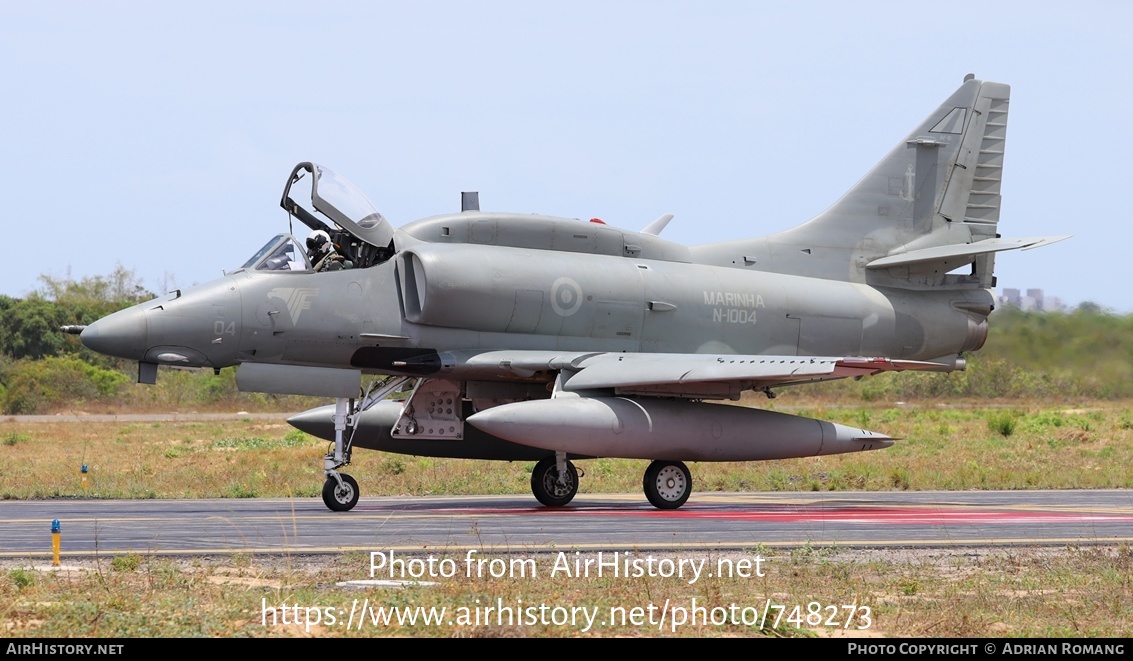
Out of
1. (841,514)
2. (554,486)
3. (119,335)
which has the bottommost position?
(841,514)

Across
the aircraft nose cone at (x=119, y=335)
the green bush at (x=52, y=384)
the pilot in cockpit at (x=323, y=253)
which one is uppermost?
the pilot in cockpit at (x=323, y=253)

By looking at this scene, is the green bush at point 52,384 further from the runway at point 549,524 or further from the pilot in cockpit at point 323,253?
the pilot in cockpit at point 323,253

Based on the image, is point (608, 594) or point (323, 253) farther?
point (323, 253)

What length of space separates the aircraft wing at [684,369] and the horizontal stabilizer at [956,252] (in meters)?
3.06

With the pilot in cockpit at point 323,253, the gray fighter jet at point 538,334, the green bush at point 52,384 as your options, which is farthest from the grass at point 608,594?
the green bush at point 52,384

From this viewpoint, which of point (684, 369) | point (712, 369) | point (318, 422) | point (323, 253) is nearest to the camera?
point (712, 369)

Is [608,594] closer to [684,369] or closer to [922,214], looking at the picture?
[684,369]

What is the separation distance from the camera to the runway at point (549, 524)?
12.6 metres

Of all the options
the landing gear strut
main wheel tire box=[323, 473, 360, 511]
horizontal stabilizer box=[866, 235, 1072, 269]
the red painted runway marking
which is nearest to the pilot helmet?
the landing gear strut

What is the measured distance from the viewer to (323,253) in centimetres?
1750

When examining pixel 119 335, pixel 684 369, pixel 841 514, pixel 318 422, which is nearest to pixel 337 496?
pixel 318 422

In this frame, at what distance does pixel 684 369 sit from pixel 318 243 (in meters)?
4.97

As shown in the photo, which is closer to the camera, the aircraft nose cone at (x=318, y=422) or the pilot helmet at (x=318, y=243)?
the pilot helmet at (x=318, y=243)
